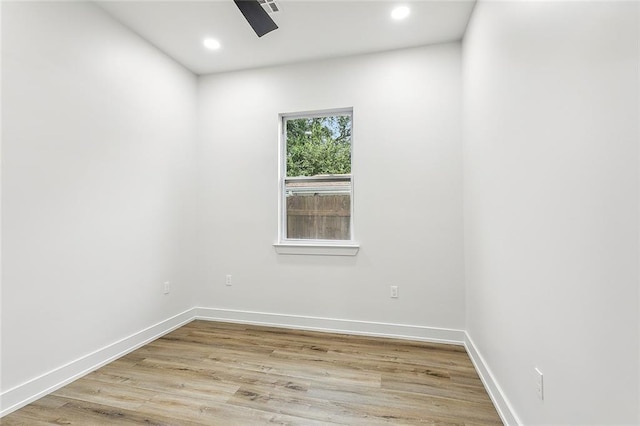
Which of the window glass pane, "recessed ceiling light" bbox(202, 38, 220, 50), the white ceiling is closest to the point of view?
the white ceiling

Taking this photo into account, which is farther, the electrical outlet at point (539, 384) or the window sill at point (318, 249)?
the window sill at point (318, 249)

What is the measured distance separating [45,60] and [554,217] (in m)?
2.95

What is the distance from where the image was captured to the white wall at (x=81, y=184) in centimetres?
183

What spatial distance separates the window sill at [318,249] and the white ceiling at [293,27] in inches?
73.8

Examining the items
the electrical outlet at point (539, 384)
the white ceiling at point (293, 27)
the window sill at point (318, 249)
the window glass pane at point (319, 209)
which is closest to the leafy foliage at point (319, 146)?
the window glass pane at point (319, 209)

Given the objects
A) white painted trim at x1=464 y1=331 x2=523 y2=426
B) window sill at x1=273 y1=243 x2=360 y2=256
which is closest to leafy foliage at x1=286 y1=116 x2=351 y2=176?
window sill at x1=273 y1=243 x2=360 y2=256

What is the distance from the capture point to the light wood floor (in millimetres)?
1757

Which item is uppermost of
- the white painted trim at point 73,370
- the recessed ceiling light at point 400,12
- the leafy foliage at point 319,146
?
the recessed ceiling light at point 400,12

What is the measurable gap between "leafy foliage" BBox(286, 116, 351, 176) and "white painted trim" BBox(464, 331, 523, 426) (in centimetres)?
195

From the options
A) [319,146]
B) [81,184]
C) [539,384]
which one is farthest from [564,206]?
[81,184]

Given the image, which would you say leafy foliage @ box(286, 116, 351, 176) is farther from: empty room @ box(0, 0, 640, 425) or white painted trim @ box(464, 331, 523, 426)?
white painted trim @ box(464, 331, 523, 426)

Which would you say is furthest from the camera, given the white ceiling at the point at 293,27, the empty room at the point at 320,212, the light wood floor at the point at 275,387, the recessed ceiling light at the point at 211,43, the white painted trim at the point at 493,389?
the recessed ceiling light at the point at 211,43

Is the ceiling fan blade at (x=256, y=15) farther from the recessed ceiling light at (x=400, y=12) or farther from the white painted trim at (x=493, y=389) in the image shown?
the white painted trim at (x=493, y=389)

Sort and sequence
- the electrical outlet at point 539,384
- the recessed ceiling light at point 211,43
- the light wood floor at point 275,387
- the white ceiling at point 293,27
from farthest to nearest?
the recessed ceiling light at point 211,43, the white ceiling at point 293,27, the light wood floor at point 275,387, the electrical outlet at point 539,384
